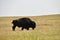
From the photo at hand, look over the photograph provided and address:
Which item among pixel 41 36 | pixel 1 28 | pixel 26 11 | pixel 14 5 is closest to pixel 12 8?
pixel 14 5

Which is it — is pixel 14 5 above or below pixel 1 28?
above

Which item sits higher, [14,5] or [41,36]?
[14,5]

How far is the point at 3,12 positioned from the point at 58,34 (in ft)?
2.88

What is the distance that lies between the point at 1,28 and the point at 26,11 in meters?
0.54

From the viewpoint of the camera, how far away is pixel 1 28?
1.63m

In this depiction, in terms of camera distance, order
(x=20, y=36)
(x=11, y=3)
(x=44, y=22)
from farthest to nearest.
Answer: (x=11, y=3)
(x=44, y=22)
(x=20, y=36)

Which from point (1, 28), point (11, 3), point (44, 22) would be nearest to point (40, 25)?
point (44, 22)

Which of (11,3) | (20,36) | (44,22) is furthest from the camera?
(11,3)

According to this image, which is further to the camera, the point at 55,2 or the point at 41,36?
the point at 55,2

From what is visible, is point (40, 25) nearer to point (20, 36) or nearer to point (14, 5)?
point (20, 36)

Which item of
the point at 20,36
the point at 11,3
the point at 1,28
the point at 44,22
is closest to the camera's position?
the point at 20,36

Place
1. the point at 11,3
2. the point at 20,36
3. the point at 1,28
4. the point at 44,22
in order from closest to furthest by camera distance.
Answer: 1. the point at 20,36
2. the point at 1,28
3. the point at 44,22
4. the point at 11,3

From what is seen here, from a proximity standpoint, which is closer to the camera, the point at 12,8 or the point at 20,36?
the point at 20,36

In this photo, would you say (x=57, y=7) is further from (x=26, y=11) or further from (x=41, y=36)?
(x=41, y=36)
